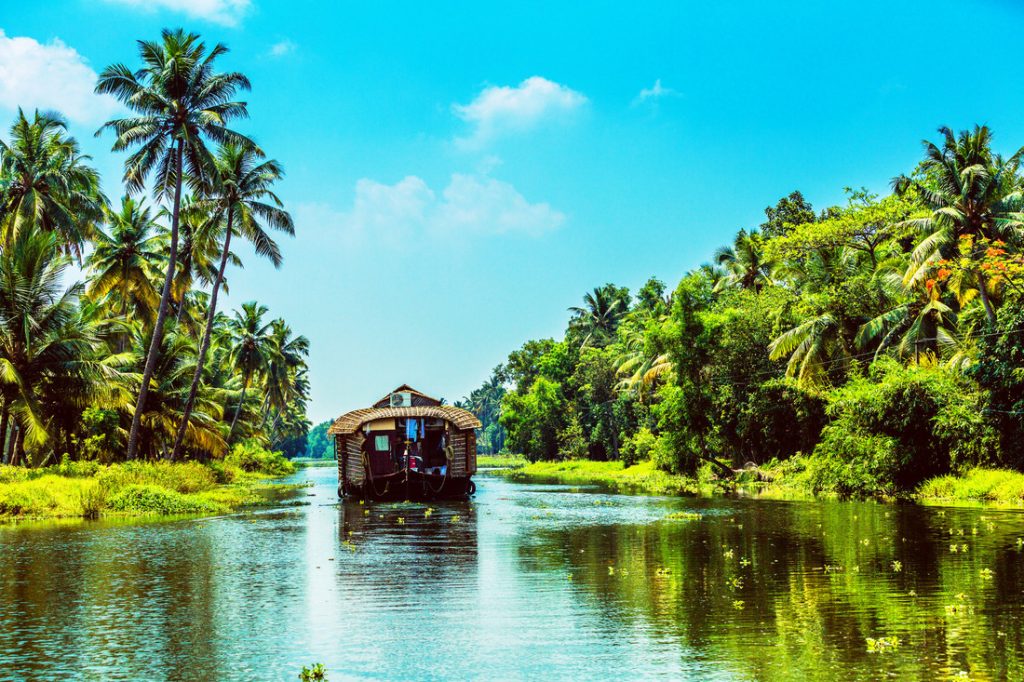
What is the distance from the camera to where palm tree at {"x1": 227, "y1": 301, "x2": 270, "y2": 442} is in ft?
192

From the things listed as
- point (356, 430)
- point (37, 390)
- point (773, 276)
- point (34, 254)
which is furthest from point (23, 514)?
point (773, 276)

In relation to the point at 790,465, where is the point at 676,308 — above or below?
above

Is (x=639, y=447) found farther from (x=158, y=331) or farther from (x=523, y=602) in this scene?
(x=523, y=602)

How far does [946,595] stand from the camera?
11.8m

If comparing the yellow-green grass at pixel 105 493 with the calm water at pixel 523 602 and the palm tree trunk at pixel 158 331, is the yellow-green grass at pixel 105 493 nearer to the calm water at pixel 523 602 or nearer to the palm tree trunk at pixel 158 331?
the palm tree trunk at pixel 158 331

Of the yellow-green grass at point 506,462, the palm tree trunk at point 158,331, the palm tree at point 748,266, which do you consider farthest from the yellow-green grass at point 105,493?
the yellow-green grass at point 506,462

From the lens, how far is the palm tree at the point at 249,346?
5859 cm

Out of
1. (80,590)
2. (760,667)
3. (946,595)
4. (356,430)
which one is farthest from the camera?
A: (356,430)

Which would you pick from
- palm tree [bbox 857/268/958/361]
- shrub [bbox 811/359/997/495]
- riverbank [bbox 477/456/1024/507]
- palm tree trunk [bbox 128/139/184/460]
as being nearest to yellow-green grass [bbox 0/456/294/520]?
palm tree trunk [bbox 128/139/184/460]

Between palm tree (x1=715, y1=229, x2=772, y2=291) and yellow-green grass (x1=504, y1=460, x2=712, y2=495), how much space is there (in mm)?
13506

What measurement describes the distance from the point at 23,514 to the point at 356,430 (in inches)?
512

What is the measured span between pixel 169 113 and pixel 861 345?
3049 cm

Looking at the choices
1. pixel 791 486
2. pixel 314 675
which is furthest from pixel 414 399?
pixel 314 675

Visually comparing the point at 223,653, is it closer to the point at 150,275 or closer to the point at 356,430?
the point at 356,430
